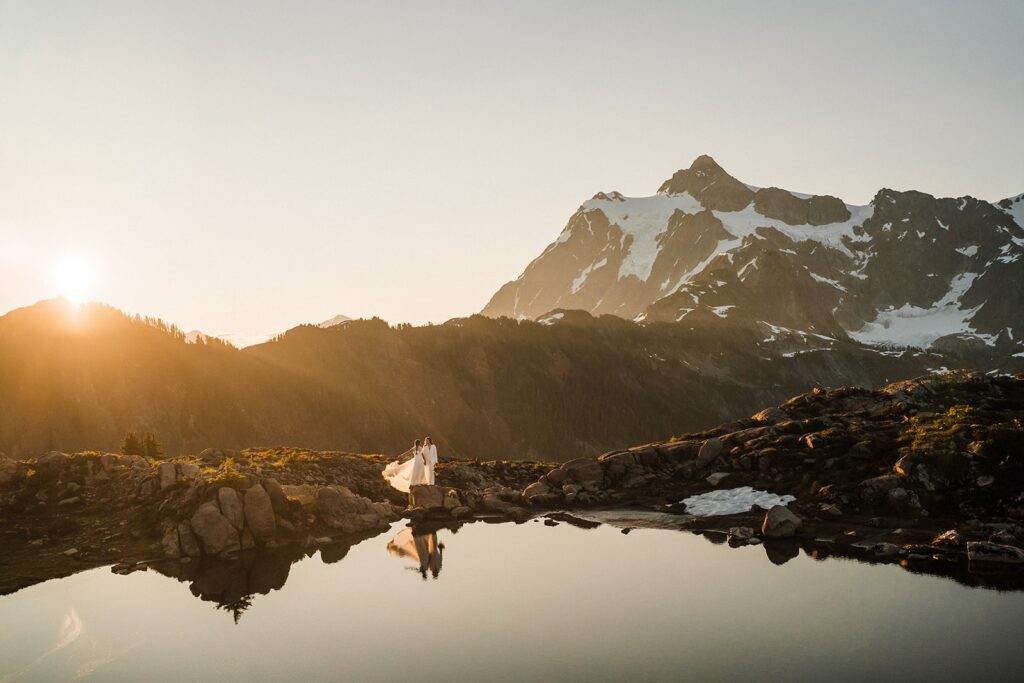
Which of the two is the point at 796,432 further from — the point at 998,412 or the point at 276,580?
the point at 276,580

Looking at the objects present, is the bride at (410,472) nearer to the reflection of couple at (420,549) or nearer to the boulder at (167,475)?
the reflection of couple at (420,549)

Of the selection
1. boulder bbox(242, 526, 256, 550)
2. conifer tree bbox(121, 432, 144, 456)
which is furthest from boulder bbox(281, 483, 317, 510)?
conifer tree bbox(121, 432, 144, 456)

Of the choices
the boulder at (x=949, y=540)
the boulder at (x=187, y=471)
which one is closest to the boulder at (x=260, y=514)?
the boulder at (x=187, y=471)

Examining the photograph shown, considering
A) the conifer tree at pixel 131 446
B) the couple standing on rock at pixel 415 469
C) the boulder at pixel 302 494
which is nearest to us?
the boulder at pixel 302 494

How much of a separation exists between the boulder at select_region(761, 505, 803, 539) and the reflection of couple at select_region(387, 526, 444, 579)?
719 inches

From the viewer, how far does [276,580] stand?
129 feet

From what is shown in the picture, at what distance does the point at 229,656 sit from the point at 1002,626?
27915 mm

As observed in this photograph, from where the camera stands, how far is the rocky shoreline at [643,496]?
138ft

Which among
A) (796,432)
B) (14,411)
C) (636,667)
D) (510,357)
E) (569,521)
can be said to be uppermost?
(510,357)

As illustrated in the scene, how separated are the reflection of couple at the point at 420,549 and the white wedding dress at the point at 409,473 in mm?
5412

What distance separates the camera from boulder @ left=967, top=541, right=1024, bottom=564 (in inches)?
1442

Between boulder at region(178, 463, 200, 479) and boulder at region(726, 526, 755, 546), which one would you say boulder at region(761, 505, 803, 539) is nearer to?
boulder at region(726, 526, 755, 546)

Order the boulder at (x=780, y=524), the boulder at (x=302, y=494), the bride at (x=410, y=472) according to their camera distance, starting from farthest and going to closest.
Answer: the bride at (x=410, y=472)
the boulder at (x=302, y=494)
the boulder at (x=780, y=524)

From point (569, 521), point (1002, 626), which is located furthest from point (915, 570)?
point (569, 521)
